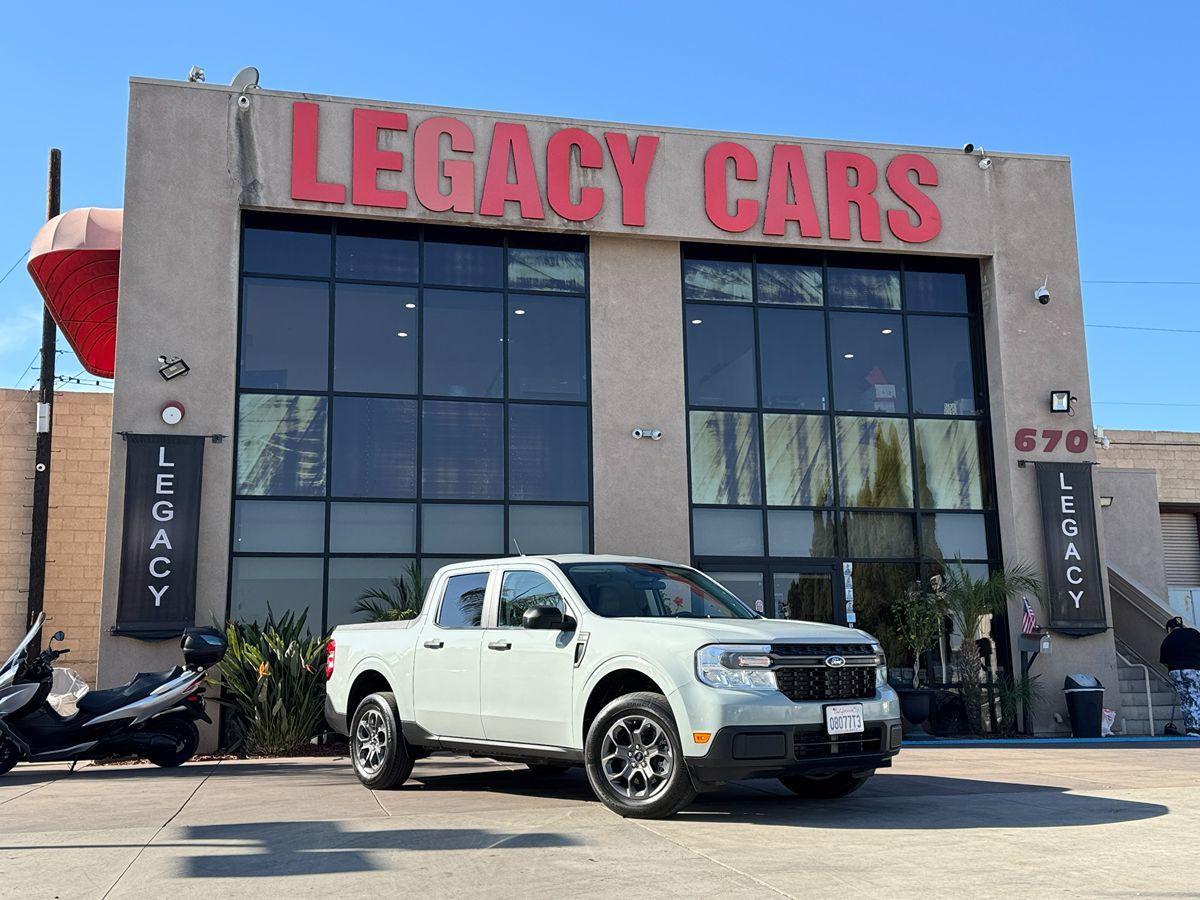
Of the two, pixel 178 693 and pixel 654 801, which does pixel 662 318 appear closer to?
pixel 178 693

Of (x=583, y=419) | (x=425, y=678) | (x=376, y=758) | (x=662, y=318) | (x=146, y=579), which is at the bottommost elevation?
(x=376, y=758)

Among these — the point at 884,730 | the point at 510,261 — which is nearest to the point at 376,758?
the point at 884,730

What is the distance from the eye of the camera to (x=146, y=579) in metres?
14.4

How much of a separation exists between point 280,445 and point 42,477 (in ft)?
21.8

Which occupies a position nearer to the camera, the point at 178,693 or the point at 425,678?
the point at 425,678

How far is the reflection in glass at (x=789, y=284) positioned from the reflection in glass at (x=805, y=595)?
4105mm

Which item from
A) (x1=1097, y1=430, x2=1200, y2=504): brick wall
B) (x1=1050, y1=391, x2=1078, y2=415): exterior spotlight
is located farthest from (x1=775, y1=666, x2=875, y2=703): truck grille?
(x1=1097, y1=430, x2=1200, y2=504): brick wall

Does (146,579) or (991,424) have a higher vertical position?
(991,424)

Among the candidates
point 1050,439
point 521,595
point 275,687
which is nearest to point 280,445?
point 275,687

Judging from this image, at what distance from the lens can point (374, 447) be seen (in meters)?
15.8

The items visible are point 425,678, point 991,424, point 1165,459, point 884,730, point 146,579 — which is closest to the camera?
point 884,730

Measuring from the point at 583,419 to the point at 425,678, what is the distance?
778 centimetres

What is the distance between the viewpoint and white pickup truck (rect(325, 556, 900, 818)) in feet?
23.8

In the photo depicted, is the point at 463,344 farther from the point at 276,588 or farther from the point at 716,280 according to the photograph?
the point at 276,588
